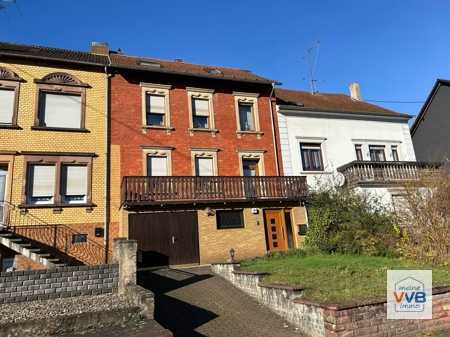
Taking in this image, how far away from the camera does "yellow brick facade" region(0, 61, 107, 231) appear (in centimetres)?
1328

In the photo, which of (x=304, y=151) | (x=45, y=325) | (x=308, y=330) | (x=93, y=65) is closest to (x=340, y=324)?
(x=308, y=330)

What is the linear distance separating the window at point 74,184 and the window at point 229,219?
18.5 feet

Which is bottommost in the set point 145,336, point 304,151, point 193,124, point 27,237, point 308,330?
point 308,330

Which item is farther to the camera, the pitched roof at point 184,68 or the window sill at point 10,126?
the pitched roof at point 184,68

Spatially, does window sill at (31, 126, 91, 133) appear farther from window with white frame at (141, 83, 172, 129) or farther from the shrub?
the shrub

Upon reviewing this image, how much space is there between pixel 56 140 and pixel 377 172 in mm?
15046

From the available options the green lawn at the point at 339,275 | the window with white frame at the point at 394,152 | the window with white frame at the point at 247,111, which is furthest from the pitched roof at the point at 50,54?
the window with white frame at the point at 394,152

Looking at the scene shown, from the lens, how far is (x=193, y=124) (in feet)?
55.2

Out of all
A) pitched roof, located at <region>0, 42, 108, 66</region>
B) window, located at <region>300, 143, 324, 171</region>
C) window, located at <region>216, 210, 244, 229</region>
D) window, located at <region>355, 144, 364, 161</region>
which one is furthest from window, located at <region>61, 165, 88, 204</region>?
window, located at <region>355, 144, 364, 161</region>

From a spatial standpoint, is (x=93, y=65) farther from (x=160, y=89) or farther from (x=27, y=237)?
(x=27, y=237)

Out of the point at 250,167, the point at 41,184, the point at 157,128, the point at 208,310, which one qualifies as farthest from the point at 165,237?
the point at 250,167

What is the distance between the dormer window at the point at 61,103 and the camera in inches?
567

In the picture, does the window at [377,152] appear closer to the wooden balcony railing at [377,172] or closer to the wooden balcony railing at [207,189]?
the wooden balcony railing at [377,172]

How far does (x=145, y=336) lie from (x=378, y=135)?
19.0 m
